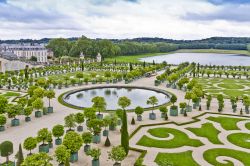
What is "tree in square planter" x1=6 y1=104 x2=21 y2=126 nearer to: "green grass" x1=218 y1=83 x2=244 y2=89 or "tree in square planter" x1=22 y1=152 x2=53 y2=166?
"tree in square planter" x1=22 y1=152 x2=53 y2=166

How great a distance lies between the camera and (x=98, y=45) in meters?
143

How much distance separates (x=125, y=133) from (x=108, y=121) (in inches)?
230

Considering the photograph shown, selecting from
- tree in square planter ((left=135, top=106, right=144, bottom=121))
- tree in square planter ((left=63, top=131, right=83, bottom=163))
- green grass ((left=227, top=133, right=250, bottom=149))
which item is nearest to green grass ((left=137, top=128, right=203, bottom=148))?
green grass ((left=227, top=133, right=250, bottom=149))

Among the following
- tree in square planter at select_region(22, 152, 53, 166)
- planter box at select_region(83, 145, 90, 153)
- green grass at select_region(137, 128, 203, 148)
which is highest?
tree in square planter at select_region(22, 152, 53, 166)

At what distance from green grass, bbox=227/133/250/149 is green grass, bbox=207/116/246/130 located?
2.60m

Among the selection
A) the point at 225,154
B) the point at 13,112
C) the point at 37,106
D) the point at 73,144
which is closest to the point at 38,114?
the point at 37,106

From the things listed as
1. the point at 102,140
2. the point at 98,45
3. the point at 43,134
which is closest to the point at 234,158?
the point at 102,140

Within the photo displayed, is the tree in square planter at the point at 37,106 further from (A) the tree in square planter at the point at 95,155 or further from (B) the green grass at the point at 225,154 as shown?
(B) the green grass at the point at 225,154

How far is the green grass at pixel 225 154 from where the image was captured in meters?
26.0

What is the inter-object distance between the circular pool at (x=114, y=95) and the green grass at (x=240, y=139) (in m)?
16.9

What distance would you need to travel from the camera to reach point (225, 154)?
91.7 ft

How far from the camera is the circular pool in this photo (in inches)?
1934

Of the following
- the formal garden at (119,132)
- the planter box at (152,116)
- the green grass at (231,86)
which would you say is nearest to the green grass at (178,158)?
the formal garden at (119,132)

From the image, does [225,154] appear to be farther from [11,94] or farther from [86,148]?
[11,94]
